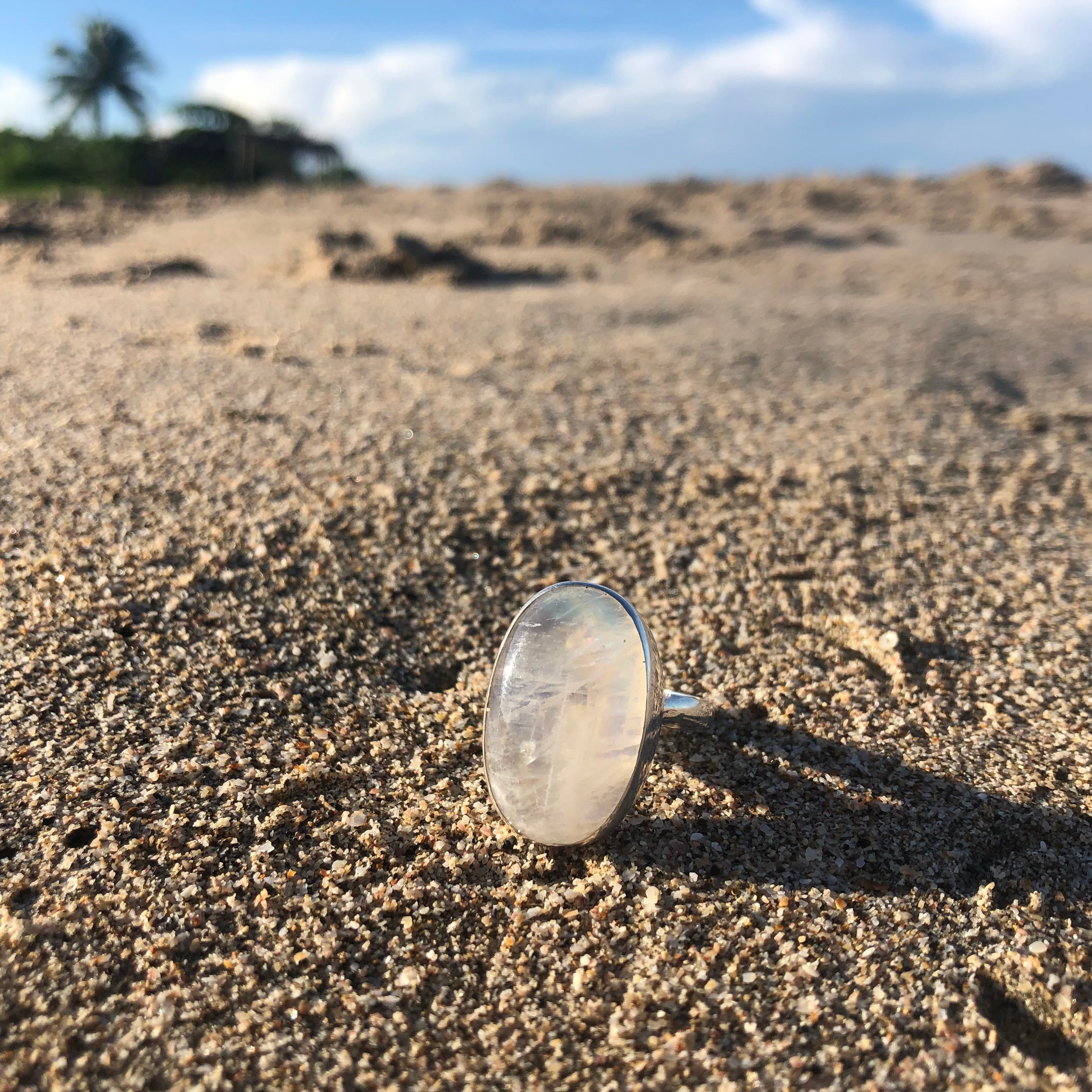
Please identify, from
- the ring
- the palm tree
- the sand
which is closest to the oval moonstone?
the ring

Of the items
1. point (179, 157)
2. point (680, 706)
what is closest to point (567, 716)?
point (680, 706)

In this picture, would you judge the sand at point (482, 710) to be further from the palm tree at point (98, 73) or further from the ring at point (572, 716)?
the palm tree at point (98, 73)

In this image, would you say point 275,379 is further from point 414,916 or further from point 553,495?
point 414,916

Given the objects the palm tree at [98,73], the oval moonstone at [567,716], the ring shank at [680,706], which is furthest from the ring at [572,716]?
the palm tree at [98,73]

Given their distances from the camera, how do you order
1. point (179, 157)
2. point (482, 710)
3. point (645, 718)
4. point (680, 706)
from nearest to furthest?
point (645, 718) → point (680, 706) → point (482, 710) → point (179, 157)

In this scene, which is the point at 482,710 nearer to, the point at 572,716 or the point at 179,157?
the point at 572,716

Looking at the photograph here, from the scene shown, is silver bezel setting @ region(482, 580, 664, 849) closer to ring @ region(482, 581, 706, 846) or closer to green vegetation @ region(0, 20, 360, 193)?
ring @ region(482, 581, 706, 846)

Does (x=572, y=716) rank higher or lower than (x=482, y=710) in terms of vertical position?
higher
